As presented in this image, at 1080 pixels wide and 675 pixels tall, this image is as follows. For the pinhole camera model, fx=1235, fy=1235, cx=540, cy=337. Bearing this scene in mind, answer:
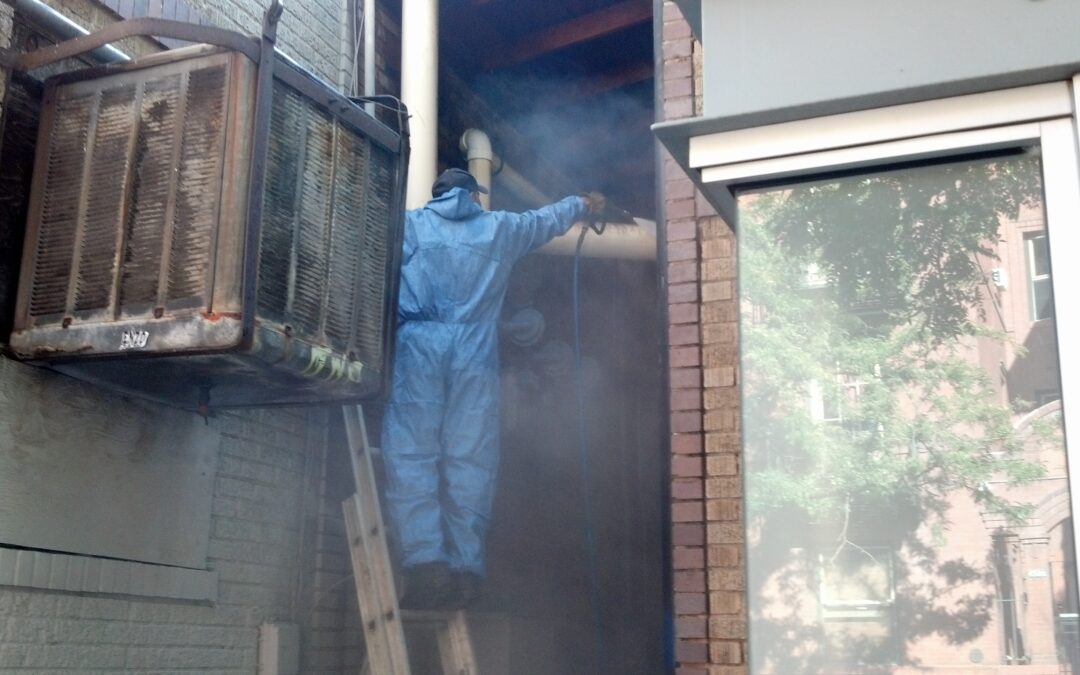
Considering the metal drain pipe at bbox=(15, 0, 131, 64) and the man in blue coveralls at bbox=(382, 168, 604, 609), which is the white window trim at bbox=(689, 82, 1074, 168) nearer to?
the man in blue coveralls at bbox=(382, 168, 604, 609)

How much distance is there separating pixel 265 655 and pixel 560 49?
3.79 metres

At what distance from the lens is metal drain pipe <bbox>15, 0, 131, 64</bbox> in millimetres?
3949

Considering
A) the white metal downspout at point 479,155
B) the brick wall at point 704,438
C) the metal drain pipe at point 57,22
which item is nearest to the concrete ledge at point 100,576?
the metal drain pipe at point 57,22

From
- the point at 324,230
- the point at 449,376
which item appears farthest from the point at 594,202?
the point at 324,230

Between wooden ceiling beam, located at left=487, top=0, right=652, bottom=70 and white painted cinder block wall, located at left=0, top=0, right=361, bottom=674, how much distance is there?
1.39m

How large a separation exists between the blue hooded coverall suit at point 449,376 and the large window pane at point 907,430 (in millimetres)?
1778

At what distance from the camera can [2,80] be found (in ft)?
12.7

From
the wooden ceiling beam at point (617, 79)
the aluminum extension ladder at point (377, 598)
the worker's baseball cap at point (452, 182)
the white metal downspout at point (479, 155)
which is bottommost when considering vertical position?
the aluminum extension ladder at point (377, 598)

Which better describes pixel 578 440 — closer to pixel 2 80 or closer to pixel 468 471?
pixel 468 471

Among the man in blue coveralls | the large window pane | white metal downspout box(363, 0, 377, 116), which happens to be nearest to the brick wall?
the large window pane

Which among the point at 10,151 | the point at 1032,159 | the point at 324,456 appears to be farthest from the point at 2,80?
the point at 1032,159

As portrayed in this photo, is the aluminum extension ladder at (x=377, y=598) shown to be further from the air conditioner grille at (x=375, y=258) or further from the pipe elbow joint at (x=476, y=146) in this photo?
the pipe elbow joint at (x=476, y=146)

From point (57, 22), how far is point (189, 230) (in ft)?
3.04

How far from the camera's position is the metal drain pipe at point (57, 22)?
3949 millimetres
